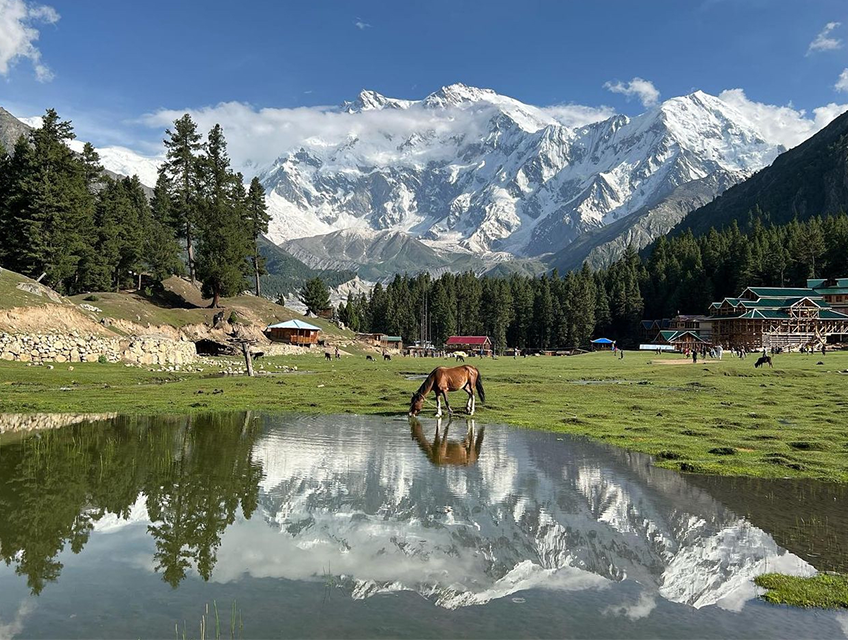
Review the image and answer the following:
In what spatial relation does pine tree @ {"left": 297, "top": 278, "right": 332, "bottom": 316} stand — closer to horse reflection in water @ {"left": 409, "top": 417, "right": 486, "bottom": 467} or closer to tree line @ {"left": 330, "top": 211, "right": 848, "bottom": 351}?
tree line @ {"left": 330, "top": 211, "right": 848, "bottom": 351}

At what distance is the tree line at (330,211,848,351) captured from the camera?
17412 cm

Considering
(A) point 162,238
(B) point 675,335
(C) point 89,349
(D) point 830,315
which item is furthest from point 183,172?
(D) point 830,315

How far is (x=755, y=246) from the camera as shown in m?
176

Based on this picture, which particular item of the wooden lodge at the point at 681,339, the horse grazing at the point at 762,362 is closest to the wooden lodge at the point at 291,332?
the horse grazing at the point at 762,362

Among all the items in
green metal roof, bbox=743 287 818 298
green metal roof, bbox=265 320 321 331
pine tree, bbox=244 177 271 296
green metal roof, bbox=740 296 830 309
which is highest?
pine tree, bbox=244 177 271 296

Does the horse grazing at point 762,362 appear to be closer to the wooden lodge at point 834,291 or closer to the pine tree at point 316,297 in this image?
the wooden lodge at point 834,291

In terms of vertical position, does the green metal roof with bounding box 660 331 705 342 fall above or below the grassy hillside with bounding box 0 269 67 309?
below

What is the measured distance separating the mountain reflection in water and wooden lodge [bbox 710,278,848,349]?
145545 mm

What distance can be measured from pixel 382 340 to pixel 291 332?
61.0 m

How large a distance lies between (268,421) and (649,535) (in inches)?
719

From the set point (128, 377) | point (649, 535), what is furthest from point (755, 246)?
point (649, 535)

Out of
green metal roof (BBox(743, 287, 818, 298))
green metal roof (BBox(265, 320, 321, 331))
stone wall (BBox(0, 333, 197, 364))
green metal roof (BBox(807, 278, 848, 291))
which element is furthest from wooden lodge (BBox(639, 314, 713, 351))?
stone wall (BBox(0, 333, 197, 364))

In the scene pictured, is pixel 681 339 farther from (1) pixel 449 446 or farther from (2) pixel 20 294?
(1) pixel 449 446

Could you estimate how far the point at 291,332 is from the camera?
104 metres
